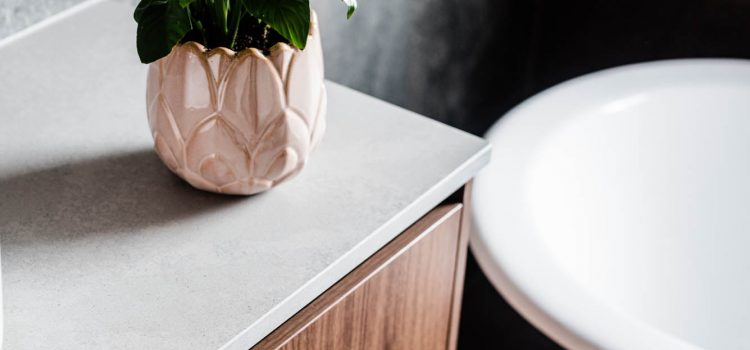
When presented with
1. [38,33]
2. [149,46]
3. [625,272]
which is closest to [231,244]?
[149,46]

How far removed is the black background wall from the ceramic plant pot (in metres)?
0.55

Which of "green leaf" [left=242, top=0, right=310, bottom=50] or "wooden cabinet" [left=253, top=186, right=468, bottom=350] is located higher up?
"green leaf" [left=242, top=0, right=310, bottom=50]

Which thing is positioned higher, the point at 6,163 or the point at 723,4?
the point at 6,163

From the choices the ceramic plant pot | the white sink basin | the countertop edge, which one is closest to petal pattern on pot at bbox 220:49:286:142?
the ceramic plant pot

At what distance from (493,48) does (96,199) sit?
1.04 m

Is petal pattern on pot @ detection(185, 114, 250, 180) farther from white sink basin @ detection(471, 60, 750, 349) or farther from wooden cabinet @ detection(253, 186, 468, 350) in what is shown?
white sink basin @ detection(471, 60, 750, 349)

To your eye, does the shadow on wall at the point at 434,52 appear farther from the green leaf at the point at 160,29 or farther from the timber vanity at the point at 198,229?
the green leaf at the point at 160,29

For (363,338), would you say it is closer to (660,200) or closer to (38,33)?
(38,33)

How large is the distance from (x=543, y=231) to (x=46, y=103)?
0.51 m

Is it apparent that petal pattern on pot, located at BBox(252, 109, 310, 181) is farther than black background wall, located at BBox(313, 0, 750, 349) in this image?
No

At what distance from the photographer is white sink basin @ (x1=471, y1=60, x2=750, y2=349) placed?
1145 mm

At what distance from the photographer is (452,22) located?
1.45 meters

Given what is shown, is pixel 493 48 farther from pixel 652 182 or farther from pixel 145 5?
pixel 145 5

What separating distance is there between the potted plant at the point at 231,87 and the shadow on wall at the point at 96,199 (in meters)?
0.03
